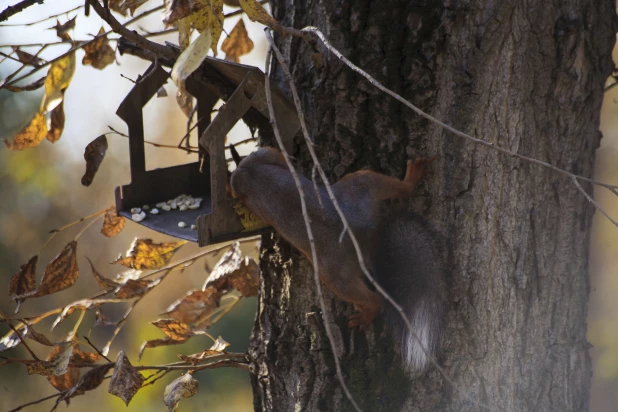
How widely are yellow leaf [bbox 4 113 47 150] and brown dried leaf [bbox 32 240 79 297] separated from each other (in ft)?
0.93

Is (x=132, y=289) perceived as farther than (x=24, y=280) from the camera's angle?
Yes

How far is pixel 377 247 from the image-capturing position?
1.39m

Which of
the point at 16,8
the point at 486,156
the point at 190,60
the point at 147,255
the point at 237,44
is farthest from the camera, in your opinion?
the point at 237,44

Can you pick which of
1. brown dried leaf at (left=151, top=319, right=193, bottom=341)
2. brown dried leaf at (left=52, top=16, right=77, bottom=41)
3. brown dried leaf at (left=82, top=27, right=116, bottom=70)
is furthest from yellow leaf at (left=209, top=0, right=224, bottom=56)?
brown dried leaf at (left=151, top=319, right=193, bottom=341)

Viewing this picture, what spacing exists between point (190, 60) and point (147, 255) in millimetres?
1021

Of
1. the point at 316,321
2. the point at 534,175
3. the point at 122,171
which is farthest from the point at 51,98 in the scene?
the point at 122,171

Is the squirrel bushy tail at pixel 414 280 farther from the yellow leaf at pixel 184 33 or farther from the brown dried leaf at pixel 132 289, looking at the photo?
the brown dried leaf at pixel 132 289

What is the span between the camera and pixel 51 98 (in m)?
1.37

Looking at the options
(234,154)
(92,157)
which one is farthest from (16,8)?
(234,154)

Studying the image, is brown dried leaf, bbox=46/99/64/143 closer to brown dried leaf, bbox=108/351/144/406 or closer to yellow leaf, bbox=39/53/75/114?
yellow leaf, bbox=39/53/75/114

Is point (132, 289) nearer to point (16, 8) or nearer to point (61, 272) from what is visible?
point (61, 272)

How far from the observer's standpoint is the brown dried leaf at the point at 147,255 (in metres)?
1.72

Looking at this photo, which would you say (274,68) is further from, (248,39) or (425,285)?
(425,285)

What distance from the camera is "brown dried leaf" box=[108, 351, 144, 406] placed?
4.36 feet
